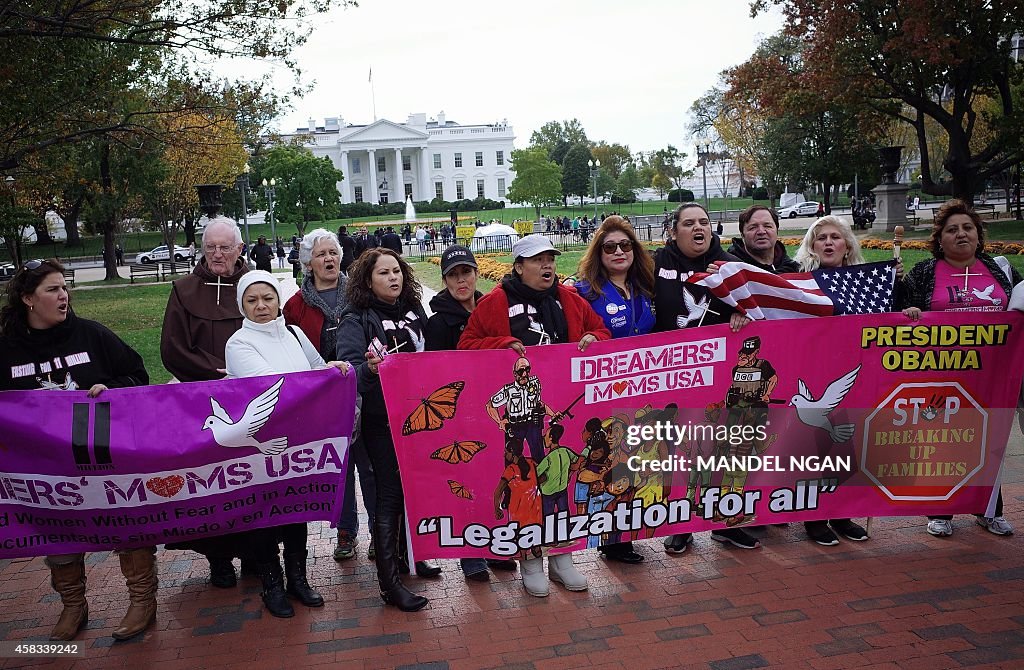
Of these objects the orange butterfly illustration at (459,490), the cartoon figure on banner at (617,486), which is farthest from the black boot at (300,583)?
the cartoon figure on banner at (617,486)

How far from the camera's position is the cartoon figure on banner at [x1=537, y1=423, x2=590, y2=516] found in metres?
4.94

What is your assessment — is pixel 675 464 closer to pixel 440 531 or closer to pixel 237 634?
pixel 440 531

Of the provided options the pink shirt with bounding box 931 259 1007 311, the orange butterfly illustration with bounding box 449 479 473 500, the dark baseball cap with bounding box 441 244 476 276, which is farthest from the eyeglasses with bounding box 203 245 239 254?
the pink shirt with bounding box 931 259 1007 311

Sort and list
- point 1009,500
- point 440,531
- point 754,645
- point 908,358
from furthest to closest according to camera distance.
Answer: point 1009,500
point 908,358
point 440,531
point 754,645

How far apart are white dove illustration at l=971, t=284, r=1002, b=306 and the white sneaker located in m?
1.35

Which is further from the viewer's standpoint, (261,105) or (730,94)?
(730,94)

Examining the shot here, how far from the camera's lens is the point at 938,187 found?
31.9m

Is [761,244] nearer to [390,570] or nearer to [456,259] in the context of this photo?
[456,259]

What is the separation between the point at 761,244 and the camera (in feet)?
19.2

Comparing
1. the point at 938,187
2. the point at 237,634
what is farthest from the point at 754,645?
the point at 938,187

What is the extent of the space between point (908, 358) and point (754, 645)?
7.14ft

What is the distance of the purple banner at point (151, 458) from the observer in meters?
4.57

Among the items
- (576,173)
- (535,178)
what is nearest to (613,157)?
(576,173)

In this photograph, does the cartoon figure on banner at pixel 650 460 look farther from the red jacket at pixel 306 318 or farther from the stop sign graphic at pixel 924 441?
the red jacket at pixel 306 318
